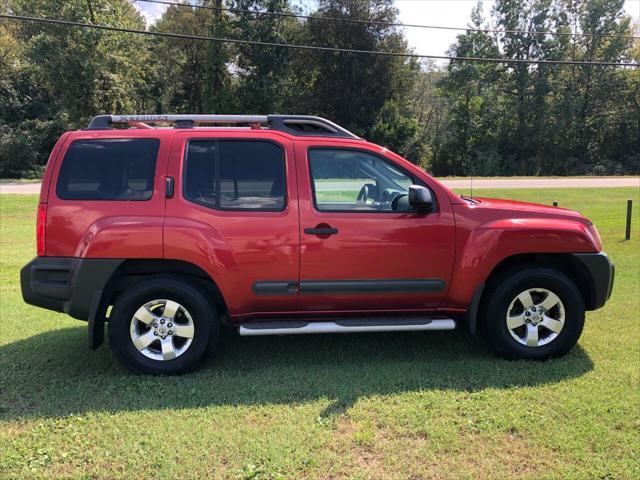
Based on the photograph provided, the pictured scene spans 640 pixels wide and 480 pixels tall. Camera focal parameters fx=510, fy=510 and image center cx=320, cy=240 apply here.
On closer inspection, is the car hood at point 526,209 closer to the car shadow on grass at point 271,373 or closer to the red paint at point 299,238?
the red paint at point 299,238

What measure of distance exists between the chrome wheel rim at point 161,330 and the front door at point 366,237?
0.95 meters

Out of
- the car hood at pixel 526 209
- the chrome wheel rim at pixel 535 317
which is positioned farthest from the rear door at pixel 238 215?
the chrome wheel rim at pixel 535 317

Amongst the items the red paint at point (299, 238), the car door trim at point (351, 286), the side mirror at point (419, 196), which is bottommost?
the car door trim at point (351, 286)

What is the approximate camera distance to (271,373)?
13.4 ft

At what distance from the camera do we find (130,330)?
397cm

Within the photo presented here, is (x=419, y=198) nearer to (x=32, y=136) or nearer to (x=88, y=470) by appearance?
(x=88, y=470)

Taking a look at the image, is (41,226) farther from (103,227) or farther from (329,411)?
(329,411)

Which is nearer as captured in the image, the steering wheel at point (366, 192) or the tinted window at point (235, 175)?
the tinted window at point (235, 175)

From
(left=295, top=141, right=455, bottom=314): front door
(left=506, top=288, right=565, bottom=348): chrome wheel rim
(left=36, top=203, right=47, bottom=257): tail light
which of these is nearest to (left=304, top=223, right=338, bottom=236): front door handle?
(left=295, top=141, right=455, bottom=314): front door

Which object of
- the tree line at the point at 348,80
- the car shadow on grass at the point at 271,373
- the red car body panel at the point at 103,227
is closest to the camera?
the car shadow on grass at the point at 271,373

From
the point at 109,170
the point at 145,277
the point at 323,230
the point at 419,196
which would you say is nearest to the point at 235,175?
the point at 323,230

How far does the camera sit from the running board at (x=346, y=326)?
158 inches

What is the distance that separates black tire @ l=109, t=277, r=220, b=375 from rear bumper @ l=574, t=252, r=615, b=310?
311 centimetres

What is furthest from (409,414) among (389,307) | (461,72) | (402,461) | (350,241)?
(461,72)
